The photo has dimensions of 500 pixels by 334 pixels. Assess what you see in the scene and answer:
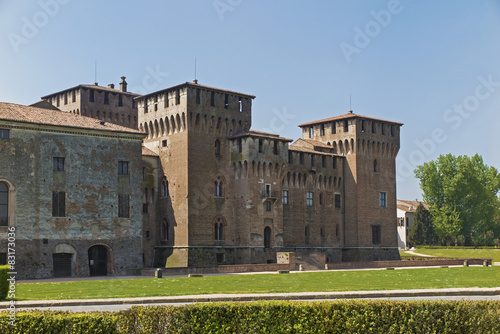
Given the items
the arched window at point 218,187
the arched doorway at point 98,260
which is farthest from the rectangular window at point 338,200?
the arched doorway at point 98,260

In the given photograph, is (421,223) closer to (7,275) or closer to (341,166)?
(341,166)

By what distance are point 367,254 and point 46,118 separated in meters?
36.8

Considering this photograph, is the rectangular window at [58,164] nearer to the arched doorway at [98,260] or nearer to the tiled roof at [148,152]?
the arched doorway at [98,260]

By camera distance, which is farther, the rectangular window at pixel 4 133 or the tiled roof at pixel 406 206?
the tiled roof at pixel 406 206

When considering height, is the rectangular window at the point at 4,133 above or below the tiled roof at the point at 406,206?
above

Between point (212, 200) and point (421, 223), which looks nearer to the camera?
point (212, 200)

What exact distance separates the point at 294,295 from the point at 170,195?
3368 cm

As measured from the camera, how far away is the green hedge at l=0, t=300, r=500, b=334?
51.2ft

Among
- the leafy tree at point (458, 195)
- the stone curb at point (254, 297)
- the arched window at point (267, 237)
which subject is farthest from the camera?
the leafy tree at point (458, 195)

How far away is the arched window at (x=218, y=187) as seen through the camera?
5784 cm

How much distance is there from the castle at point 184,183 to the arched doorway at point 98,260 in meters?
0.11

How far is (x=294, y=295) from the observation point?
24.6 meters

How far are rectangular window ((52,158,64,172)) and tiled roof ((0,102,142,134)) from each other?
2544mm

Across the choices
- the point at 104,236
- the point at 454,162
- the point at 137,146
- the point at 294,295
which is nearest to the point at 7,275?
the point at 294,295
